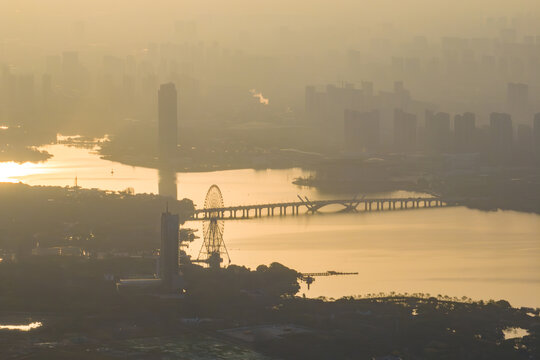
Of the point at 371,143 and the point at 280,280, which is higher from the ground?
the point at 371,143

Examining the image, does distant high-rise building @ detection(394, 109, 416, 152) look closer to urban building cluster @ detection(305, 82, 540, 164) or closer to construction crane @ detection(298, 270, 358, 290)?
urban building cluster @ detection(305, 82, 540, 164)

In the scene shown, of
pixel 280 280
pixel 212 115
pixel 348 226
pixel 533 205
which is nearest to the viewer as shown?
pixel 280 280

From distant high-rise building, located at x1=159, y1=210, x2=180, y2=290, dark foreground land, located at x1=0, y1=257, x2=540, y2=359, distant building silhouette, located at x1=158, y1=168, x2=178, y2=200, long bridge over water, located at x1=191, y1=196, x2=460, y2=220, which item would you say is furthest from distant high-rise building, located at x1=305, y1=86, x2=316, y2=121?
distant high-rise building, located at x1=159, y1=210, x2=180, y2=290

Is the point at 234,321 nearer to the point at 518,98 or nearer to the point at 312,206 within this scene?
the point at 312,206

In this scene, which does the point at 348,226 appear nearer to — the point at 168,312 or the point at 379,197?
the point at 379,197

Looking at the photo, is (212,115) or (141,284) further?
(212,115)

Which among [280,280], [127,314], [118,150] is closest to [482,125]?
[118,150]
